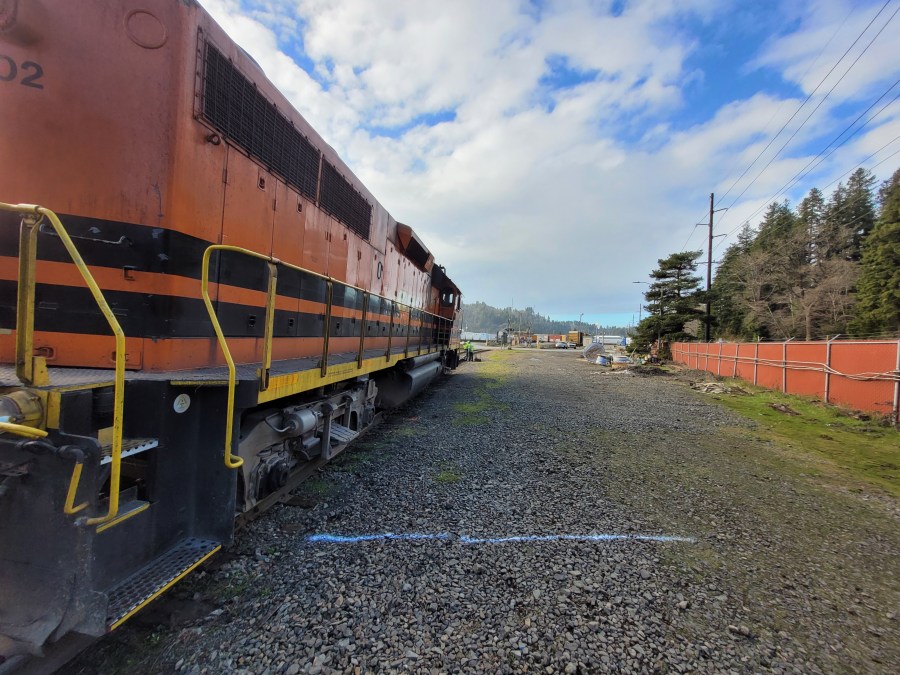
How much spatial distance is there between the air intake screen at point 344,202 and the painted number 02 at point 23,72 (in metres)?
2.48

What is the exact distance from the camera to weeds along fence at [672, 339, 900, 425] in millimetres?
8758

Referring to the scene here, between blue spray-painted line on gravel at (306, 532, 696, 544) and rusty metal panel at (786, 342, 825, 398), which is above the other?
rusty metal panel at (786, 342, 825, 398)

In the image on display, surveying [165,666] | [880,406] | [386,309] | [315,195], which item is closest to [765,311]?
[880,406]

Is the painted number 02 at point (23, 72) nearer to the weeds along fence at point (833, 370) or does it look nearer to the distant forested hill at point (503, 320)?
the weeds along fence at point (833, 370)

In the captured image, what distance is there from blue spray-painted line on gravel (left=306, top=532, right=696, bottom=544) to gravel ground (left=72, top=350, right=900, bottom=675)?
3 cm

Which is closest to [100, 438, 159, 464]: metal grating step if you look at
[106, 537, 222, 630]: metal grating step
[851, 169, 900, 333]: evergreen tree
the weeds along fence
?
[106, 537, 222, 630]: metal grating step

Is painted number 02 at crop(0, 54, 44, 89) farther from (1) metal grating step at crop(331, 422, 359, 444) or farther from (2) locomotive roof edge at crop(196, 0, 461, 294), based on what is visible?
(1) metal grating step at crop(331, 422, 359, 444)

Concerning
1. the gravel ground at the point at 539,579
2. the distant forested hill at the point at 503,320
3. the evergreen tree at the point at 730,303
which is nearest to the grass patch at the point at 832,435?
the gravel ground at the point at 539,579

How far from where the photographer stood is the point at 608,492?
456cm

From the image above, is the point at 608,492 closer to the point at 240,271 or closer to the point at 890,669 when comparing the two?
the point at 890,669

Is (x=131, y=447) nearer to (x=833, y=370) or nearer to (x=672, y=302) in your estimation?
(x=833, y=370)

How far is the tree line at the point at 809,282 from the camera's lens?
25.2 meters

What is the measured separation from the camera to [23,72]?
7.85 ft

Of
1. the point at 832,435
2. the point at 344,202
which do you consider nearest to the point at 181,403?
the point at 344,202
